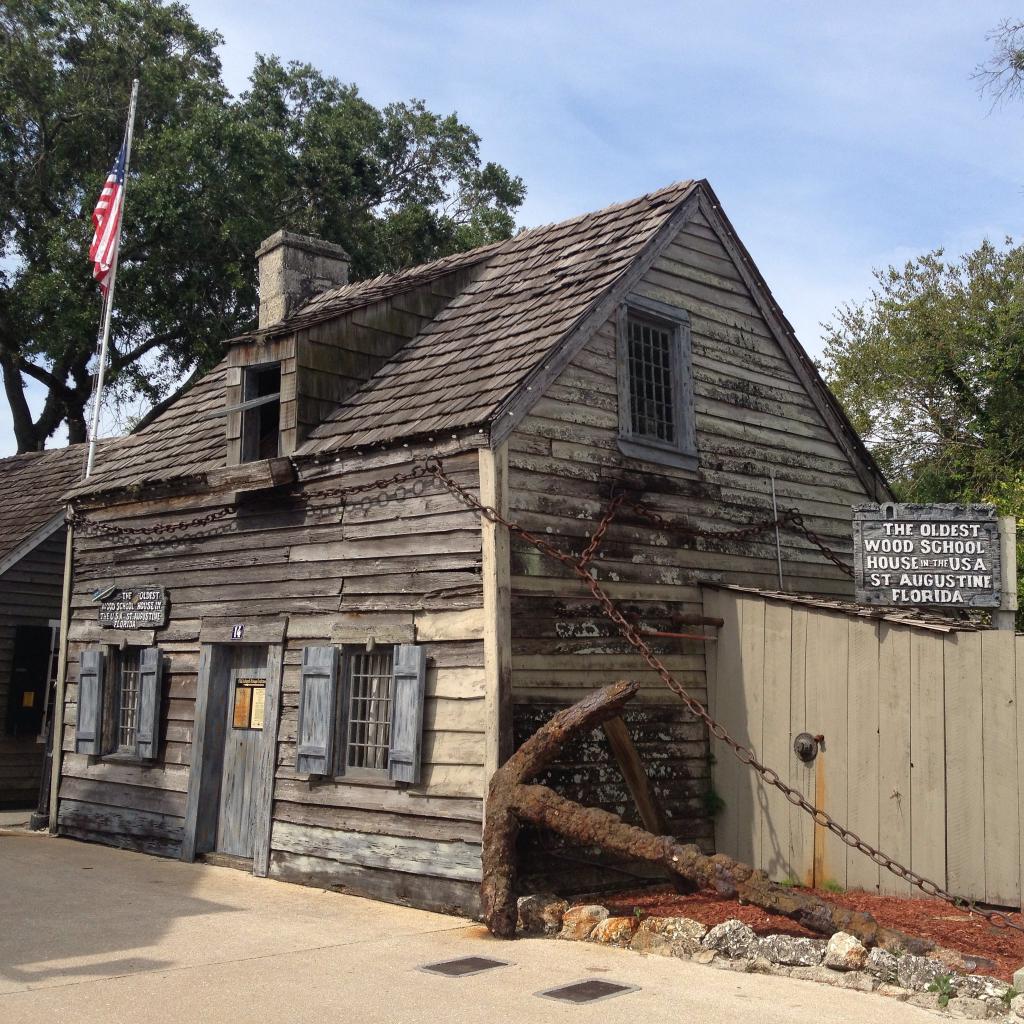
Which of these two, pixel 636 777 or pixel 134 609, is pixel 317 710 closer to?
pixel 636 777

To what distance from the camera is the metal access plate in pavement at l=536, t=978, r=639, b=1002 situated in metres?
6.73

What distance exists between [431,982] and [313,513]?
5.26 meters

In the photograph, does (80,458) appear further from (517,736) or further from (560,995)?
(560,995)

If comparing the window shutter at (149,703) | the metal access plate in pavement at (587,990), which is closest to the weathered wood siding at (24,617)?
the window shutter at (149,703)

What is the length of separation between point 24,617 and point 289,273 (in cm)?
Result: 733

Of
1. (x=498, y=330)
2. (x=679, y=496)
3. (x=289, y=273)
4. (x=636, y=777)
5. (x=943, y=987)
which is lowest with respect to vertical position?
(x=943, y=987)

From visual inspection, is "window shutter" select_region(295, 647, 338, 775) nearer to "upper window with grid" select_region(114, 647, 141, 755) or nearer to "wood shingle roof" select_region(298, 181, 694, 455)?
"wood shingle roof" select_region(298, 181, 694, 455)

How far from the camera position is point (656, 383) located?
11.5 meters

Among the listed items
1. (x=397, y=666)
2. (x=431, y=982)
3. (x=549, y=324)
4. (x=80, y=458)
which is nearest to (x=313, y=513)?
(x=397, y=666)

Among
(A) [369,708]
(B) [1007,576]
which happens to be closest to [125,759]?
(A) [369,708]

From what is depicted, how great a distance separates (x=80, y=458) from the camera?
2070 centimetres

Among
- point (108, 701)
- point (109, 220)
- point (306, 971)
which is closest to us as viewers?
point (306, 971)

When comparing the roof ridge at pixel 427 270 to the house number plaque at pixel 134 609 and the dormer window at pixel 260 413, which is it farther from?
the house number plaque at pixel 134 609

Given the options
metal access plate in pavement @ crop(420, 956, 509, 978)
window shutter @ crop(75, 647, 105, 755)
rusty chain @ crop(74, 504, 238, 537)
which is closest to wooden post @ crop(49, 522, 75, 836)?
rusty chain @ crop(74, 504, 238, 537)
